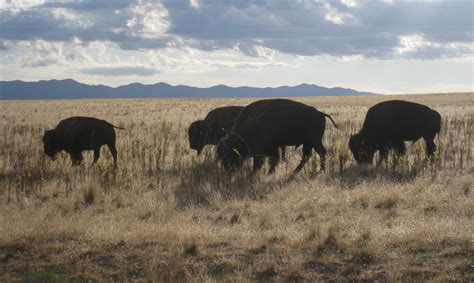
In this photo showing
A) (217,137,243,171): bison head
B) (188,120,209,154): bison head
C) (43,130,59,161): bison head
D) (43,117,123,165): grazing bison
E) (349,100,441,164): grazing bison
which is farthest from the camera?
(188,120,209,154): bison head

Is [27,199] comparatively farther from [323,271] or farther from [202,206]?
[323,271]

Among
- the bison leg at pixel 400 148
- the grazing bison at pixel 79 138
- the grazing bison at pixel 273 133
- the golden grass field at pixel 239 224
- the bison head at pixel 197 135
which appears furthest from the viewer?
the bison head at pixel 197 135

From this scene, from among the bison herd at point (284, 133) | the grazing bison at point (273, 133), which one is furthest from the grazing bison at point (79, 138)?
the grazing bison at point (273, 133)

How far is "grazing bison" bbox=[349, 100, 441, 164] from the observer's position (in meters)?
14.0

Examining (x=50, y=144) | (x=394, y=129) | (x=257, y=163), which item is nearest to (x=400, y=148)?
(x=394, y=129)

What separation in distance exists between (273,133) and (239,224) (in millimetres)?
5071

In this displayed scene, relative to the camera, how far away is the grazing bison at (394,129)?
46.0ft

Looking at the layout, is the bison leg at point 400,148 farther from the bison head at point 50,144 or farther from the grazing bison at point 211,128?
the bison head at point 50,144

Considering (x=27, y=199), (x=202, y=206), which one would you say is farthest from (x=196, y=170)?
(x=27, y=199)

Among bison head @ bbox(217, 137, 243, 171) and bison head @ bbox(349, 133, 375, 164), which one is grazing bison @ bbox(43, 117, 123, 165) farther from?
bison head @ bbox(349, 133, 375, 164)

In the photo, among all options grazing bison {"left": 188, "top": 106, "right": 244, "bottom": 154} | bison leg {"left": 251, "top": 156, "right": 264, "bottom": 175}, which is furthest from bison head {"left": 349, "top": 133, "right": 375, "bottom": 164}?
grazing bison {"left": 188, "top": 106, "right": 244, "bottom": 154}

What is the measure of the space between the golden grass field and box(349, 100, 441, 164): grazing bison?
1394 millimetres

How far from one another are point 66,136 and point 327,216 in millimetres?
8324

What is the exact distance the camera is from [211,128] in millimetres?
16438
